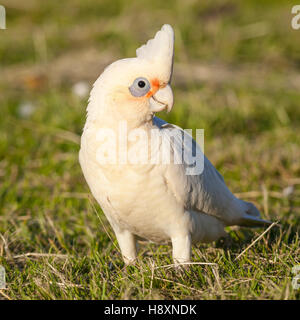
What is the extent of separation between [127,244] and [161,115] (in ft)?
9.19

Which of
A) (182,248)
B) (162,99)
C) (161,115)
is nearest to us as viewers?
(162,99)

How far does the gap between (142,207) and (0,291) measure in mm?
1002

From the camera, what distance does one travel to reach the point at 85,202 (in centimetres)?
447

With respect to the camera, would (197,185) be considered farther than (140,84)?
Yes

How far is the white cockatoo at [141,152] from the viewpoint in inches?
107

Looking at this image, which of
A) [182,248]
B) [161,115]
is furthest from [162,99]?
[161,115]

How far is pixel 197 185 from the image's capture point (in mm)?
3033

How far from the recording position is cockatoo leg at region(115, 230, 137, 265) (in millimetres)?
3207

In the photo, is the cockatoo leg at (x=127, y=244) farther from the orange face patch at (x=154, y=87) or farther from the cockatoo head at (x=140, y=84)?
the orange face patch at (x=154, y=87)

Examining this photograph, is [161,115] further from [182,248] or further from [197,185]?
[182,248]

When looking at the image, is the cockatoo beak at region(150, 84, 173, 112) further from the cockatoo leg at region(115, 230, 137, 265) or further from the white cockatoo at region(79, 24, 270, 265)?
the cockatoo leg at region(115, 230, 137, 265)

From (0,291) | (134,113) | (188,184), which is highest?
(134,113)
